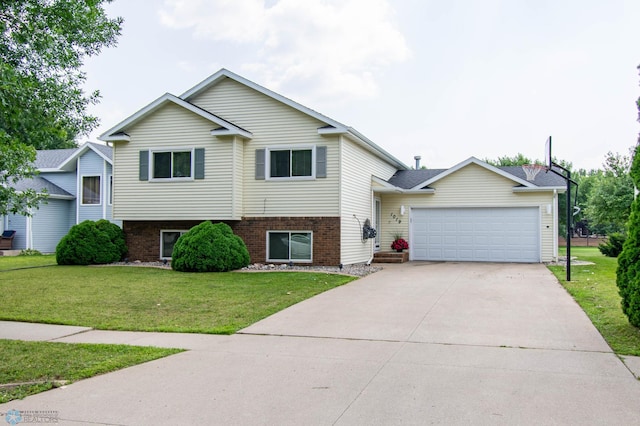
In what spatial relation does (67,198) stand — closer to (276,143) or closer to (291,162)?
(276,143)

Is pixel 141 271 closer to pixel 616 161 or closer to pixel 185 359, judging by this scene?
pixel 185 359

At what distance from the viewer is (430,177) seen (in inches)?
912

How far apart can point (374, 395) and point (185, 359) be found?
2508 millimetres

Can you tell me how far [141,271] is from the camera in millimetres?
15633

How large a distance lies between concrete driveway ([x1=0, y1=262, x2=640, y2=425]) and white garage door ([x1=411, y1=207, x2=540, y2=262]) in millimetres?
11300

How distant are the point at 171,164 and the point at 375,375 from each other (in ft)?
46.2

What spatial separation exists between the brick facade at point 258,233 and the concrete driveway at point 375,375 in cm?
750

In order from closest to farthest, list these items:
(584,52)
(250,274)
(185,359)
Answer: (185,359) < (250,274) < (584,52)

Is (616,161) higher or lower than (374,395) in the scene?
higher

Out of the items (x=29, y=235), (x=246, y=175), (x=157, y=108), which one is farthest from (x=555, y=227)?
(x=29, y=235)

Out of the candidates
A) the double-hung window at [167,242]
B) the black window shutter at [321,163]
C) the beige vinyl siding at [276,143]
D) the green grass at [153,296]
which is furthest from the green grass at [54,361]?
the double-hung window at [167,242]

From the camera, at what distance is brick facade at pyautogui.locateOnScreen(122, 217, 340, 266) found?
56.4 ft

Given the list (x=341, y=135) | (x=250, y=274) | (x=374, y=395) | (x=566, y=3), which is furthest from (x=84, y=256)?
(x=566, y=3)

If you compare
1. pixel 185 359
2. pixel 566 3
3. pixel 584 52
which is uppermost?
pixel 566 3
